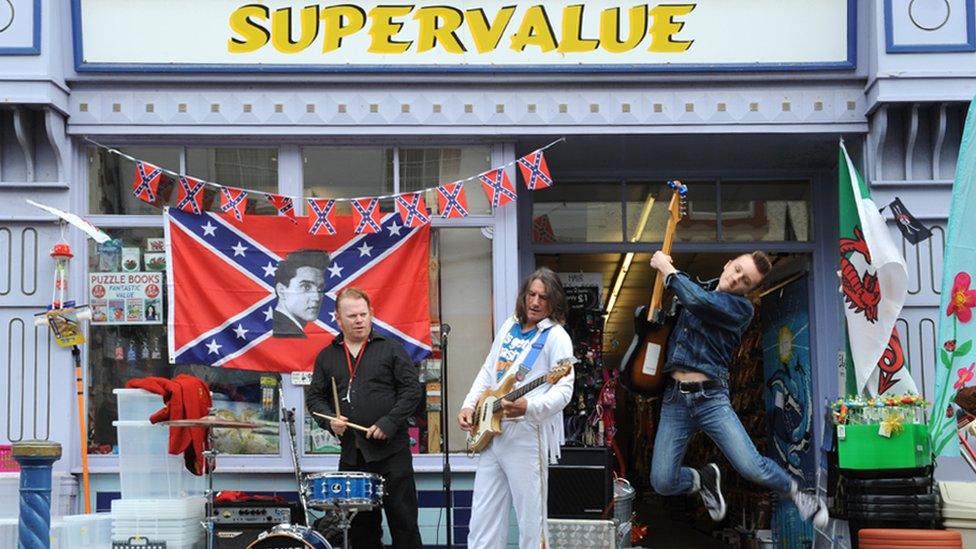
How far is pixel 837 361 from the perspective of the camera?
1015 cm

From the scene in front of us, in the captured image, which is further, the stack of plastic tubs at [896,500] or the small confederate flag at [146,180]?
the small confederate flag at [146,180]

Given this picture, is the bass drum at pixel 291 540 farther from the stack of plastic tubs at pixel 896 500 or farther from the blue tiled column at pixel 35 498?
the stack of plastic tubs at pixel 896 500

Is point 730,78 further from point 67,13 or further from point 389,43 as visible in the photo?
point 67,13

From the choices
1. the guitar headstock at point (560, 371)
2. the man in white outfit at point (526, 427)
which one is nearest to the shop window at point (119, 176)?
the man in white outfit at point (526, 427)

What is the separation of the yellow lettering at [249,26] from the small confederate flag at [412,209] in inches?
61.4

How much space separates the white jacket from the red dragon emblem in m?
2.74

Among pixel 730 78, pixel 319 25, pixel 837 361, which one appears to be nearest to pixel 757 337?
pixel 837 361

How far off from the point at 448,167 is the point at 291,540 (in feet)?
10.9

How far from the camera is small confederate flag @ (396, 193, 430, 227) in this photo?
923 centimetres

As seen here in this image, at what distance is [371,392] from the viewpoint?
8070 mm

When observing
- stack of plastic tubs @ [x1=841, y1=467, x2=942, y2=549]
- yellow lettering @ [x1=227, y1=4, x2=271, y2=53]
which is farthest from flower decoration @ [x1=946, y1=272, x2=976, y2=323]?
yellow lettering @ [x1=227, y1=4, x2=271, y2=53]

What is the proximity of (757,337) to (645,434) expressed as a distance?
3.73m

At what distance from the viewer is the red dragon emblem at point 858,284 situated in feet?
28.6

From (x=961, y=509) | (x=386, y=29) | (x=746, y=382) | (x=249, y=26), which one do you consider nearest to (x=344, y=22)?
(x=386, y=29)
